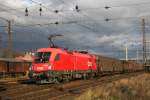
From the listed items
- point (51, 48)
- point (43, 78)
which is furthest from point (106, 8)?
point (43, 78)

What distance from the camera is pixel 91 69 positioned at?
42.2m

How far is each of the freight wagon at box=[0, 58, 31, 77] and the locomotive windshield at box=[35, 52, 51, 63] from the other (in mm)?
14950

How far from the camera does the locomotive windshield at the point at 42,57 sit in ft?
96.3

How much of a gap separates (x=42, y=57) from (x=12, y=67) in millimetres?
18748

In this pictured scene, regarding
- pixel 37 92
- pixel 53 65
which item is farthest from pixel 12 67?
pixel 37 92

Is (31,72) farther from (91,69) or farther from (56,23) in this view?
(91,69)

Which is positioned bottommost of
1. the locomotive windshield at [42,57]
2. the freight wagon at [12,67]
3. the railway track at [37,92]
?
the railway track at [37,92]

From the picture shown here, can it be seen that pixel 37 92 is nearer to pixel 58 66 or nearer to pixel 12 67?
pixel 58 66

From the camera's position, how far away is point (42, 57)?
29609mm

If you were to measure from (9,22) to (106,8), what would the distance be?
1757cm

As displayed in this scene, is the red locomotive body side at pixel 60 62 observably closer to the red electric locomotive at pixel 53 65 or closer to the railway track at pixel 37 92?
the red electric locomotive at pixel 53 65

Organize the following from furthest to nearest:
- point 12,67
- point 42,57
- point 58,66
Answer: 1. point 12,67
2. point 58,66
3. point 42,57

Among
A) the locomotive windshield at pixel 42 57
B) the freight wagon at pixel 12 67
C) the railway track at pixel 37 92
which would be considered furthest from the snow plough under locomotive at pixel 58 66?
the freight wagon at pixel 12 67

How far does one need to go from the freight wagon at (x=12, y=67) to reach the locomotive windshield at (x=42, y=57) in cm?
1495
